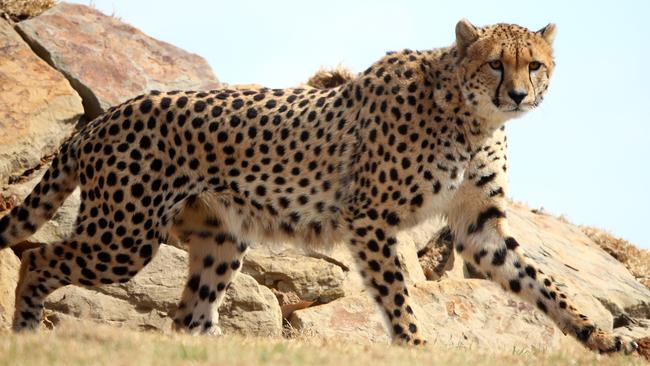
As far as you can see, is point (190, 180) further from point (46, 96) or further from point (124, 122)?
point (46, 96)

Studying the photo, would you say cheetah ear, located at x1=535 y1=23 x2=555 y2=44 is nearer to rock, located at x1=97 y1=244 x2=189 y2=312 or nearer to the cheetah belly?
the cheetah belly

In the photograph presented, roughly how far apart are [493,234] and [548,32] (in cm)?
156

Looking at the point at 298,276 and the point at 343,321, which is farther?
the point at 298,276

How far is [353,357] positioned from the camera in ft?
19.0

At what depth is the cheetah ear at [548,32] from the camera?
27.0ft

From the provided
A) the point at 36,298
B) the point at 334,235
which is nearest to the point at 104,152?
the point at 36,298

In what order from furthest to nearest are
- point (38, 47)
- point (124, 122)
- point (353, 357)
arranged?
point (38, 47) < point (124, 122) < point (353, 357)

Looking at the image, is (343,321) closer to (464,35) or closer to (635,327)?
(464,35)

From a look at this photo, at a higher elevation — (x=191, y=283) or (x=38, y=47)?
(x=38, y=47)

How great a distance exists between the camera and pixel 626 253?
14.8 meters

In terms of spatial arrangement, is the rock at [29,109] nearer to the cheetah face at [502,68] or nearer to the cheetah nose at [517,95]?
the cheetah face at [502,68]

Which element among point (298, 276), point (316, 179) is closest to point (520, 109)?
point (316, 179)

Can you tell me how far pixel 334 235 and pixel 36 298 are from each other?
2.24 m

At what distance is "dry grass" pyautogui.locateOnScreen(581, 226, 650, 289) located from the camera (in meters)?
14.5
